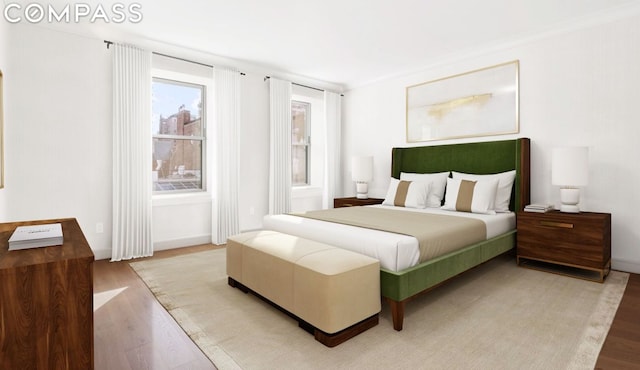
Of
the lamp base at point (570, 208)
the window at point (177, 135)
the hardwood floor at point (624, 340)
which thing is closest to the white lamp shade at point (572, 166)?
the lamp base at point (570, 208)

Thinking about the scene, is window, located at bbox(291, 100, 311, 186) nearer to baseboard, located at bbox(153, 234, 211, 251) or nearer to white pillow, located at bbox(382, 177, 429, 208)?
baseboard, located at bbox(153, 234, 211, 251)

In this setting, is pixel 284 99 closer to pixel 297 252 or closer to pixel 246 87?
pixel 246 87

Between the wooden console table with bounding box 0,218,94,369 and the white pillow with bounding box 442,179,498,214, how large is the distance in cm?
353

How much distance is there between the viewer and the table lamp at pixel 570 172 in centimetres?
313

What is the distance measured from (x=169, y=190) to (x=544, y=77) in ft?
16.0

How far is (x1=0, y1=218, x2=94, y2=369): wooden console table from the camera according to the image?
1.11 m

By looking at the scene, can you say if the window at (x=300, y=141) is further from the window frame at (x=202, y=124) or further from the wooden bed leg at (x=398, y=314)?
the wooden bed leg at (x=398, y=314)

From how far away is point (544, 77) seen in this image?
12.2 ft

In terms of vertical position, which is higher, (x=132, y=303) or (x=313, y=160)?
(x=313, y=160)

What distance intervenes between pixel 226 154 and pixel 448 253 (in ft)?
10.4

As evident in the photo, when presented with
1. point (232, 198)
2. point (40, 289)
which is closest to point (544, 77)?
point (232, 198)

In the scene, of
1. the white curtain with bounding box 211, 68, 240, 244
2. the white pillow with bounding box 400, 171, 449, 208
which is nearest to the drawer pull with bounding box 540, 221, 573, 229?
the white pillow with bounding box 400, 171, 449, 208

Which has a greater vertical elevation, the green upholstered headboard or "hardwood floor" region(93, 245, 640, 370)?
the green upholstered headboard

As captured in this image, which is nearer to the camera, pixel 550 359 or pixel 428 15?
pixel 550 359
